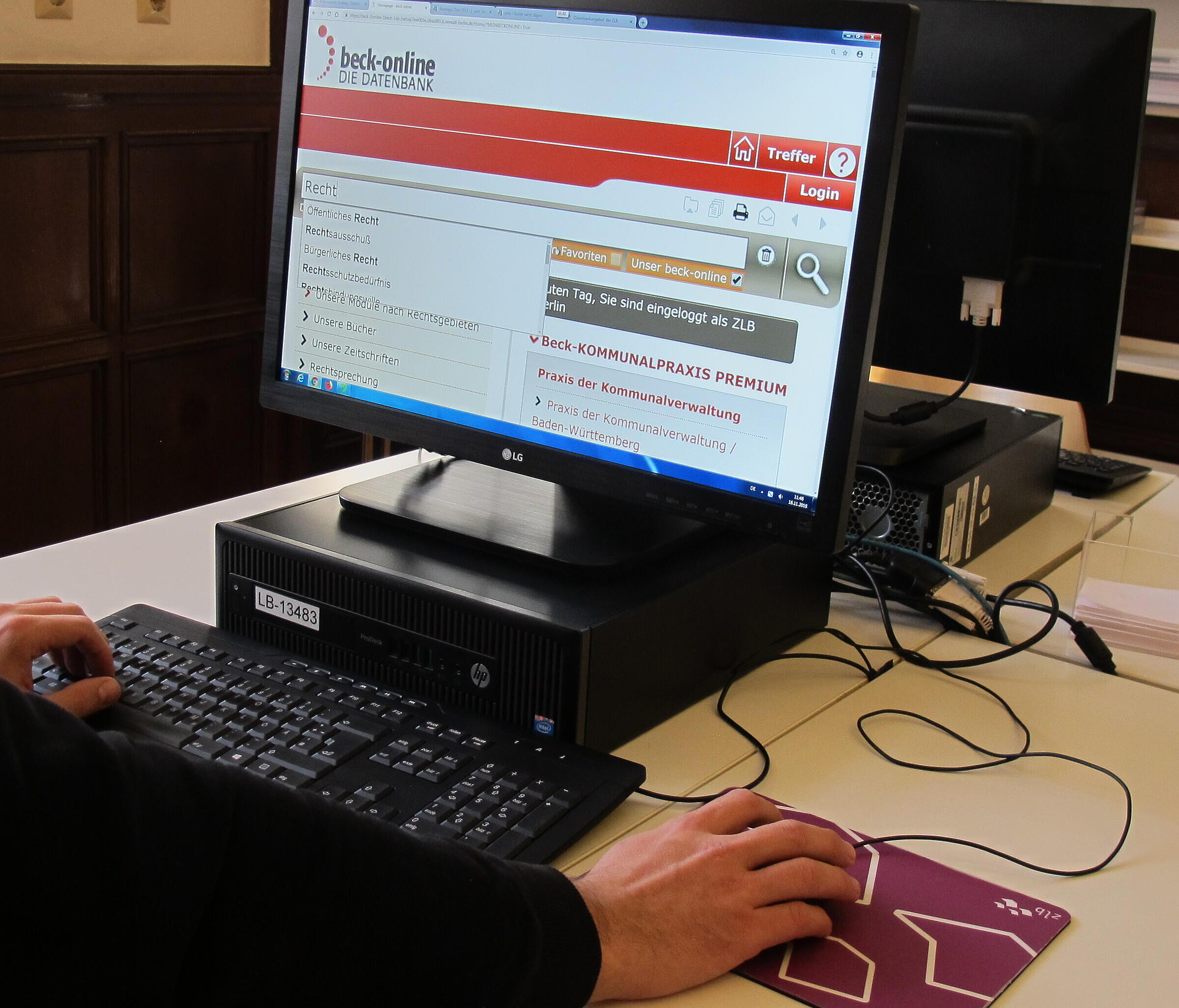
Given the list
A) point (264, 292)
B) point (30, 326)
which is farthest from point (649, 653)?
point (264, 292)

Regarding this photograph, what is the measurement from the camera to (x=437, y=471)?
3.80ft

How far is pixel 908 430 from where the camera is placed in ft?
4.40

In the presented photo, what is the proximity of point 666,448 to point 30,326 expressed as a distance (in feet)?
6.44

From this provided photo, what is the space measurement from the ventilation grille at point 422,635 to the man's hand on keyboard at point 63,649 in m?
0.13

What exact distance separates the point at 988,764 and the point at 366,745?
0.44 metres

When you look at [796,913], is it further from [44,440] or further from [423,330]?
[44,440]

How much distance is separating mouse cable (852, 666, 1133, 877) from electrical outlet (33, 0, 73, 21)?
2073 mm

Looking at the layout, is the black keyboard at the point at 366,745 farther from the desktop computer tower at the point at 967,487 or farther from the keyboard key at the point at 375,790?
the desktop computer tower at the point at 967,487

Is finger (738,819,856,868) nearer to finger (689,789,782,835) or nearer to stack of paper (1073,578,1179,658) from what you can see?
finger (689,789,782,835)

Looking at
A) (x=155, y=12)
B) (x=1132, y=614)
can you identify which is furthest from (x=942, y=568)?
(x=155, y=12)

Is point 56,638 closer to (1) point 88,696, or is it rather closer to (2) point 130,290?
(1) point 88,696

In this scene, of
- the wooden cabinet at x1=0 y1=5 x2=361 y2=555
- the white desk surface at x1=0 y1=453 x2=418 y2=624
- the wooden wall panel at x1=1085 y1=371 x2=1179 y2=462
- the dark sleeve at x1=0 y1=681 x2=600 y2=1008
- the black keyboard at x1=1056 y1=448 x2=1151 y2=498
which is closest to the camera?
the dark sleeve at x1=0 y1=681 x2=600 y2=1008

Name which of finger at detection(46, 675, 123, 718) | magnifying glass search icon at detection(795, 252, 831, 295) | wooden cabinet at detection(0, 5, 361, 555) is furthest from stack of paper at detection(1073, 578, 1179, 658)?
wooden cabinet at detection(0, 5, 361, 555)

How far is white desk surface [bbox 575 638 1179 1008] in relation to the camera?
0.70 meters
